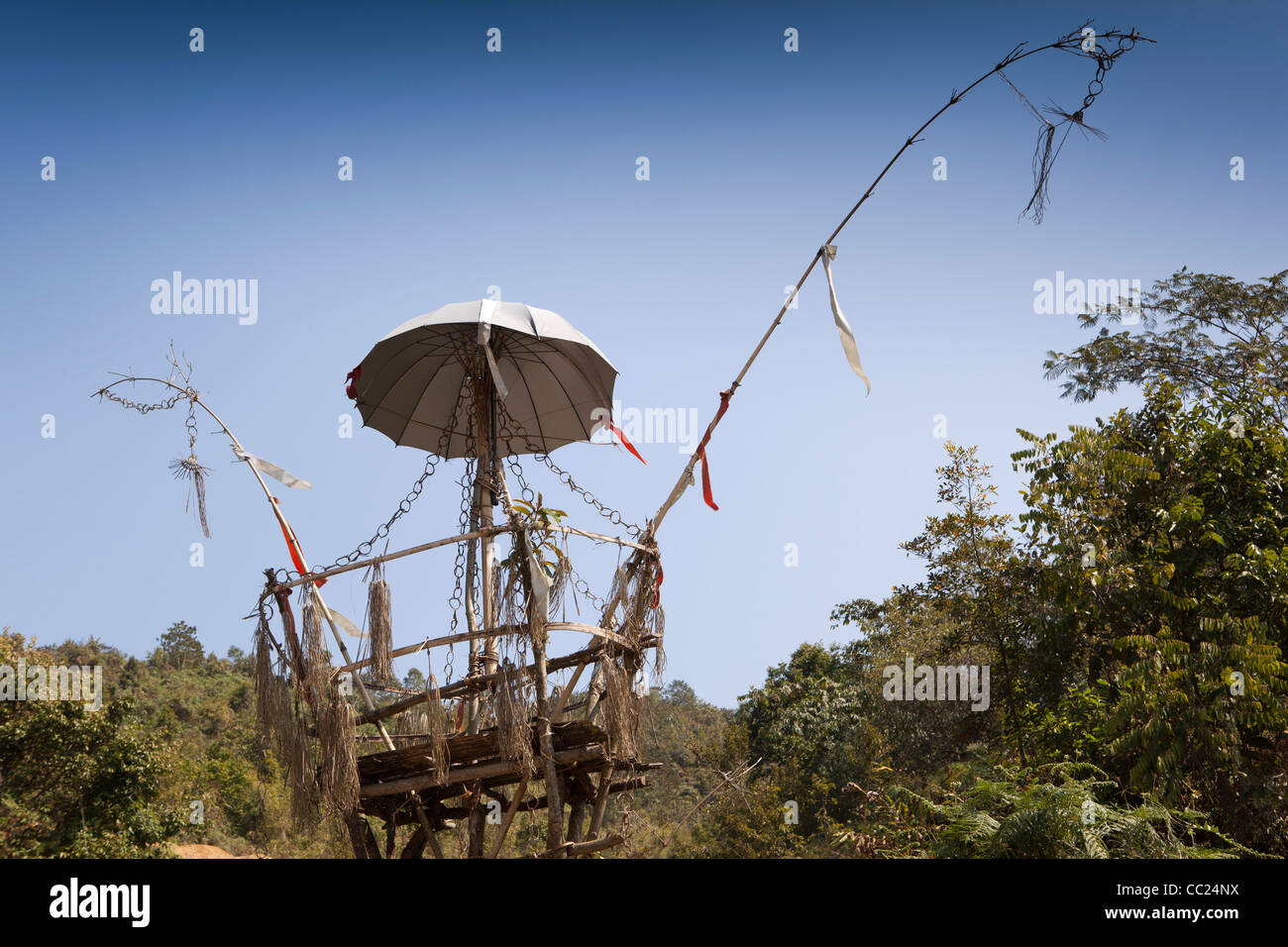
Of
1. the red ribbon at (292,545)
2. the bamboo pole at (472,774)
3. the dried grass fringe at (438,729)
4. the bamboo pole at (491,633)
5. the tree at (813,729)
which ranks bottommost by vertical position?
the tree at (813,729)

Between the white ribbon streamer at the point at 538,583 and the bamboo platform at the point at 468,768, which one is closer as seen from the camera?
the white ribbon streamer at the point at 538,583

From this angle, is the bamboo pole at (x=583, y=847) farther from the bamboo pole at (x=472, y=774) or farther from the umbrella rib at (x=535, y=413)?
the umbrella rib at (x=535, y=413)

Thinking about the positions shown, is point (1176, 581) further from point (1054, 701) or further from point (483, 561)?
point (483, 561)

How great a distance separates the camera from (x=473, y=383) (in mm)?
8852

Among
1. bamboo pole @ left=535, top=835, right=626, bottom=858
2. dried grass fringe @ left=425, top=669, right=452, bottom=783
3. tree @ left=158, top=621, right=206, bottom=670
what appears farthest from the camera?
tree @ left=158, top=621, right=206, bottom=670

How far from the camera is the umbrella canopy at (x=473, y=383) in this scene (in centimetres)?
885

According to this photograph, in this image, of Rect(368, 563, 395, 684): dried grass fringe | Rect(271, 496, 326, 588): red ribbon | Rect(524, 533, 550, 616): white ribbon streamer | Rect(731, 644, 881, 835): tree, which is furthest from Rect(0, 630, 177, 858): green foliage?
Rect(524, 533, 550, 616): white ribbon streamer

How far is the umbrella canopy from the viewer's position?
29.0 feet

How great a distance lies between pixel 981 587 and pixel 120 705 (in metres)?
18.8

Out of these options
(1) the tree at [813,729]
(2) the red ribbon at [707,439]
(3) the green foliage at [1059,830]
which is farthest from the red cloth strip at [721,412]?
(1) the tree at [813,729]

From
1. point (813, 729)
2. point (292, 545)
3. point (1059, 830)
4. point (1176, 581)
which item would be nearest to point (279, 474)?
point (292, 545)

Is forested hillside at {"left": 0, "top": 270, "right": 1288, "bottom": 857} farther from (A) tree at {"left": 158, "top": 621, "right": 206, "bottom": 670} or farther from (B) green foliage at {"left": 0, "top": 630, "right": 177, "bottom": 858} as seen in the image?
(A) tree at {"left": 158, "top": 621, "right": 206, "bottom": 670}

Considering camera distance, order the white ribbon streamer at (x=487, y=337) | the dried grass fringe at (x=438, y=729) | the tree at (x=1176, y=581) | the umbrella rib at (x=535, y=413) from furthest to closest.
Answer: the tree at (x=1176, y=581) → the umbrella rib at (x=535, y=413) → the white ribbon streamer at (x=487, y=337) → the dried grass fringe at (x=438, y=729)
